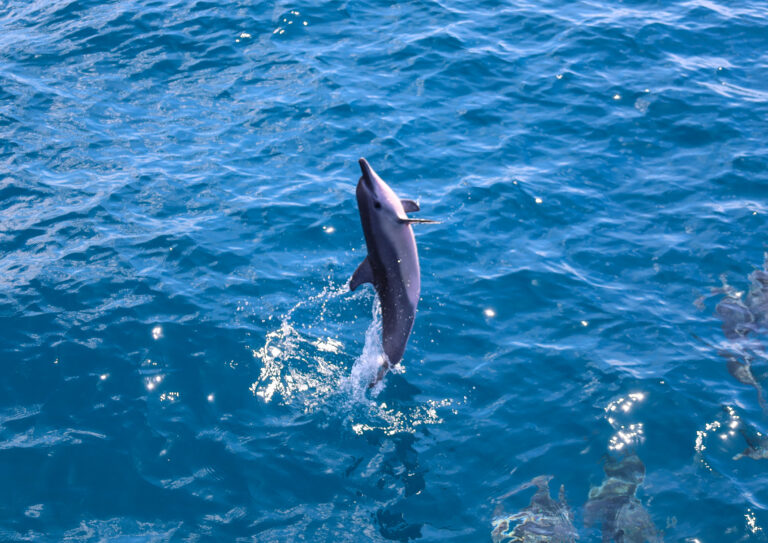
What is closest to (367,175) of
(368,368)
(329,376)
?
(368,368)

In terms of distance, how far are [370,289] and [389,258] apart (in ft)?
12.2

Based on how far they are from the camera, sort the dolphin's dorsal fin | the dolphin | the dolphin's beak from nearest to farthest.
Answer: the dolphin's beak
the dolphin
the dolphin's dorsal fin

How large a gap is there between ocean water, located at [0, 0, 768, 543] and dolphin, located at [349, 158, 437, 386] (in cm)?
166

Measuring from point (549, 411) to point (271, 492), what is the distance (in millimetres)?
4627

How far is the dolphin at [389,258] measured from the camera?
10578 millimetres

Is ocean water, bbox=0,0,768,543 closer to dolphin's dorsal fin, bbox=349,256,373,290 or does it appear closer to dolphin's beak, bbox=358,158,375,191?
dolphin's dorsal fin, bbox=349,256,373,290

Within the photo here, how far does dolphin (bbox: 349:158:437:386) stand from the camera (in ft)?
34.7

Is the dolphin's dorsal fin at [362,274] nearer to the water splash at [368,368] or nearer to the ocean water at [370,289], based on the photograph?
the water splash at [368,368]

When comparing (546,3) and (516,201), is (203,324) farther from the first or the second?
(546,3)

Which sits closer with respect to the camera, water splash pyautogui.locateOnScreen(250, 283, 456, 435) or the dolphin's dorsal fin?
the dolphin's dorsal fin

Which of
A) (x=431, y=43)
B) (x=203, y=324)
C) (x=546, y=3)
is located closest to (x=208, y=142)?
(x=203, y=324)

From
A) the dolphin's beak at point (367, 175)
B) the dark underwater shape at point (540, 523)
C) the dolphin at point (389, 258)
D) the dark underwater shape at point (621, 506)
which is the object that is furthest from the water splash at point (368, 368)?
the dark underwater shape at point (621, 506)

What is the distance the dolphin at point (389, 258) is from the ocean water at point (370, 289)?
1659 mm

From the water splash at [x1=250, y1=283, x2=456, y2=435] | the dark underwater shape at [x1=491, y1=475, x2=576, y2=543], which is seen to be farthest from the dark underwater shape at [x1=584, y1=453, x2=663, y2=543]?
the water splash at [x1=250, y1=283, x2=456, y2=435]
